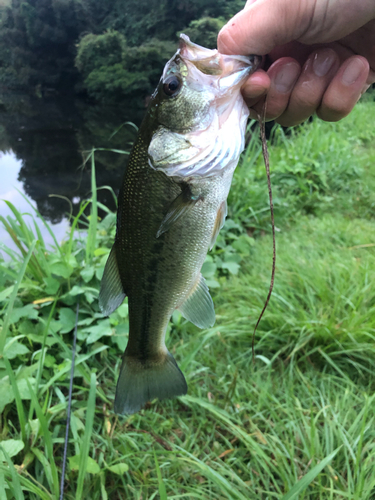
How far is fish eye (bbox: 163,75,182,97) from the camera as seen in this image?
1.16 m

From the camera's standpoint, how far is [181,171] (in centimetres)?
116

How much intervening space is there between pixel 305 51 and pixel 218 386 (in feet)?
6.77

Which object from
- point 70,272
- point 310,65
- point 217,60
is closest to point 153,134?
point 217,60

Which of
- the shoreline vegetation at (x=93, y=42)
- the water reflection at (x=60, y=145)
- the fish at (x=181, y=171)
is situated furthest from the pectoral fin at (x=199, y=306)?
the shoreline vegetation at (x=93, y=42)

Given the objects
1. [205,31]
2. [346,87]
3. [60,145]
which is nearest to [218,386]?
[346,87]

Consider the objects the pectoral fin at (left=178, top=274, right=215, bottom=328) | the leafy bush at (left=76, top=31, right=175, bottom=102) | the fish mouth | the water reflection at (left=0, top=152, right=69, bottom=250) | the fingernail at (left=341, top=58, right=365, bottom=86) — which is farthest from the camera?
the leafy bush at (left=76, top=31, right=175, bottom=102)

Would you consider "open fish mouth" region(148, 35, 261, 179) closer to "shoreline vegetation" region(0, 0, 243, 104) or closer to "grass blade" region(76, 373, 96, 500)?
"grass blade" region(76, 373, 96, 500)

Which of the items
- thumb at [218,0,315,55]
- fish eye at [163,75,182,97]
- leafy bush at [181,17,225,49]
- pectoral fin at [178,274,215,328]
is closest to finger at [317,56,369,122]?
thumb at [218,0,315,55]

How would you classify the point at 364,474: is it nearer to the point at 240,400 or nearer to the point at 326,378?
the point at 326,378

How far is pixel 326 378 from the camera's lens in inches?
77.7

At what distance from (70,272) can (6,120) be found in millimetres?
18997

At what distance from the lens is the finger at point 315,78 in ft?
5.22

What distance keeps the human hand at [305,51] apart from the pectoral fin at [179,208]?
0.46 meters

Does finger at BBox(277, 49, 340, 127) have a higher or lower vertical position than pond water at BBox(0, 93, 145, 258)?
higher
